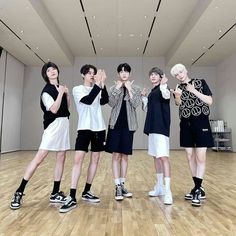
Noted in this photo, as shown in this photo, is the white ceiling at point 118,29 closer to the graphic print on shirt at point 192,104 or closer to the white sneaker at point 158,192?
the graphic print on shirt at point 192,104

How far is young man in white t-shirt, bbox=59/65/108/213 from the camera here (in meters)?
2.26

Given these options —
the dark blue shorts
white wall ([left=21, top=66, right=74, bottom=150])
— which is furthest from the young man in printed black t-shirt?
white wall ([left=21, top=66, right=74, bottom=150])

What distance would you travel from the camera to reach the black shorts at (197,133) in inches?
95.0

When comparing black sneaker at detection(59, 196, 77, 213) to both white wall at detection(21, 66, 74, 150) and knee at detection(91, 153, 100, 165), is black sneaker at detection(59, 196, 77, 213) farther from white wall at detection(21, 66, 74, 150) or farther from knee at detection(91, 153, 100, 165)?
white wall at detection(21, 66, 74, 150)

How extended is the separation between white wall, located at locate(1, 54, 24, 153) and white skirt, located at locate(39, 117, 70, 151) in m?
8.00

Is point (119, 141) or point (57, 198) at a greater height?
point (119, 141)

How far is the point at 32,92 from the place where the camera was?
37.9 feet

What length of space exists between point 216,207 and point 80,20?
23.3 ft

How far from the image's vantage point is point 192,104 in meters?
2.50

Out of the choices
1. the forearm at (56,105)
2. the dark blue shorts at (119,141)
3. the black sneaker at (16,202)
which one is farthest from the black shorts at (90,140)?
the black sneaker at (16,202)

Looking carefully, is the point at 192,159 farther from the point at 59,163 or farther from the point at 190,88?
the point at 59,163

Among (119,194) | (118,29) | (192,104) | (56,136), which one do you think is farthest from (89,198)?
(118,29)

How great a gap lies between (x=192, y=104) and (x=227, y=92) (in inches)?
356

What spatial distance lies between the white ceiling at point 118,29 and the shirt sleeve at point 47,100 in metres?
4.65
